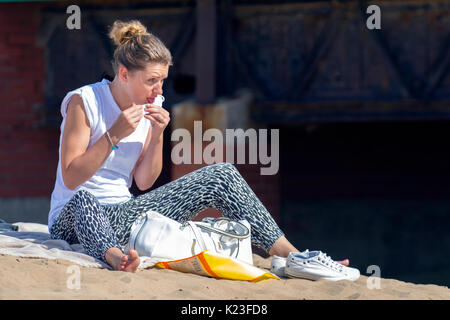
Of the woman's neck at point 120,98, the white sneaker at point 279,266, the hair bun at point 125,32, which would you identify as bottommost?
the white sneaker at point 279,266

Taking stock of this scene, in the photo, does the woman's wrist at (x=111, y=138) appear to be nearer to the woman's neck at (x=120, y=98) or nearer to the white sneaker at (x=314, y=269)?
the woman's neck at (x=120, y=98)

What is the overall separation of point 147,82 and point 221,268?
40.9 inches

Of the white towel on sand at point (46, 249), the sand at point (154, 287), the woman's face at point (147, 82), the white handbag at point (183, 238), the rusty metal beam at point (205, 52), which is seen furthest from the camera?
the rusty metal beam at point (205, 52)

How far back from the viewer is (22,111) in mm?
8242

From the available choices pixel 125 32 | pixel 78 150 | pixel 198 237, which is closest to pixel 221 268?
pixel 198 237

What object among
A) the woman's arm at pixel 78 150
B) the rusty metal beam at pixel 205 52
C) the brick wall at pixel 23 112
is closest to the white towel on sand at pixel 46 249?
the woman's arm at pixel 78 150

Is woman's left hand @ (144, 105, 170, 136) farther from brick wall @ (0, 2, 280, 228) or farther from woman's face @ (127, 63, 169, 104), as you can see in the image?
brick wall @ (0, 2, 280, 228)

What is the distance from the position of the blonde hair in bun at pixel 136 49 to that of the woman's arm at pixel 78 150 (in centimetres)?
35

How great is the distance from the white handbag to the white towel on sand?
90 mm

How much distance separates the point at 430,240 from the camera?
8398 millimetres

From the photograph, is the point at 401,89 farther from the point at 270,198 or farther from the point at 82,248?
the point at 82,248

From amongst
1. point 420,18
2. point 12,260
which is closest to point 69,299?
point 12,260

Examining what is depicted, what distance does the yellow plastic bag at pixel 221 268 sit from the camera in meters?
3.60

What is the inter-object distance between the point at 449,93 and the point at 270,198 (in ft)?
6.64
